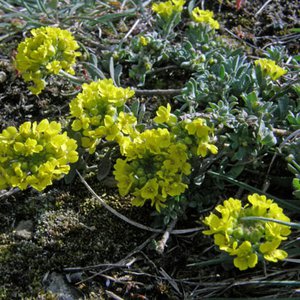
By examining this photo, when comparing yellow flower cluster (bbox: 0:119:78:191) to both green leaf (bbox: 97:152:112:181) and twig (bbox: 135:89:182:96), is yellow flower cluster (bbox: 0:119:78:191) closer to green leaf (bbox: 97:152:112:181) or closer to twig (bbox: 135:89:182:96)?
green leaf (bbox: 97:152:112:181)

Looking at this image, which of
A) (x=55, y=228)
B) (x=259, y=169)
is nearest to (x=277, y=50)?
(x=259, y=169)

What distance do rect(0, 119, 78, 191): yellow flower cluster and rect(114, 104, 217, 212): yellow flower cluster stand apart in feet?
1.00

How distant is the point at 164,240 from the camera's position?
96.3 inches

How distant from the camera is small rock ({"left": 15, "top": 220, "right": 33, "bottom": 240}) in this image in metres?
2.54

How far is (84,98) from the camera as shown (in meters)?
2.54

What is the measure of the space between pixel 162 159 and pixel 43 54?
3.05 ft

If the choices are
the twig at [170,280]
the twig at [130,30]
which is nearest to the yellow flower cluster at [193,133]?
the twig at [170,280]

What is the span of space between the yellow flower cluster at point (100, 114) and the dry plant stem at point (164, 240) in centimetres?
49

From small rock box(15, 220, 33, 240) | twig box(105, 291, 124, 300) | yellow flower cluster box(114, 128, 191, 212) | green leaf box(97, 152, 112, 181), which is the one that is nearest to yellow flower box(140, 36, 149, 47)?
green leaf box(97, 152, 112, 181)

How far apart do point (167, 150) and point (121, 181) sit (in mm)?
263

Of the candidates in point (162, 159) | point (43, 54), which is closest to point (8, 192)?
point (43, 54)

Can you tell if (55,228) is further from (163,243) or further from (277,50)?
(277,50)

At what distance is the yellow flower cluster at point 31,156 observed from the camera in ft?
7.75

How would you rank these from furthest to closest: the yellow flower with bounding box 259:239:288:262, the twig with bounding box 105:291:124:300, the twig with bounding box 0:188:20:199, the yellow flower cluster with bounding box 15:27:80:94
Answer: the yellow flower cluster with bounding box 15:27:80:94 → the twig with bounding box 0:188:20:199 → the twig with bounding box 105:291:124:300 → the yellow flower with bounding box 259:239:288:262
